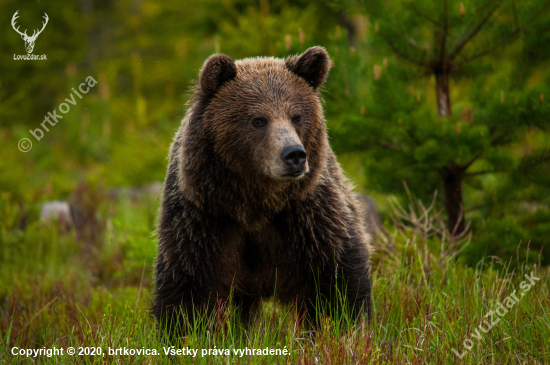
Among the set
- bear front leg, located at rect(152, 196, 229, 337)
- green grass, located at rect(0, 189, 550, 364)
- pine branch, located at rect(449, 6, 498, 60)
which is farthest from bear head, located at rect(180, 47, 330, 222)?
pine branch, located at rect(449, 6, 498, 60)

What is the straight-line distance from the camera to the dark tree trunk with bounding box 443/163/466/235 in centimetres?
541

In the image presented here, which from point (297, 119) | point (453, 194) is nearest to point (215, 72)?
point (297, 119)

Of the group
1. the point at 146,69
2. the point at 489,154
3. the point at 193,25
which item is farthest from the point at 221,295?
the point at 146,69

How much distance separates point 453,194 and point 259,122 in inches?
105

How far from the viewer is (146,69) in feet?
57.1

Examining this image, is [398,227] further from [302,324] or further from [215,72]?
[215,72]

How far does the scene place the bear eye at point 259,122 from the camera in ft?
11.8

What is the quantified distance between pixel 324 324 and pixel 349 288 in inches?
16.4

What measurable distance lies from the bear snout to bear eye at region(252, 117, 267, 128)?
40 cm

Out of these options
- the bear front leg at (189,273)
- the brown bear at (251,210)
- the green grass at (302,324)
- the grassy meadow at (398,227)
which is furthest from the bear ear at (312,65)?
the green grass at (302,324)

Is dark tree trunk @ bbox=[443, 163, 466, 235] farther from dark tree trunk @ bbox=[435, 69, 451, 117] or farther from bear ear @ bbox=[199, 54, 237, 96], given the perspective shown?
bear ear @ bbox=[199, 54, 237, 96]

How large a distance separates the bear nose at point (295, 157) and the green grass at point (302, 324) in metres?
0.94

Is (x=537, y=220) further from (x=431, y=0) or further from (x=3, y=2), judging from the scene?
(x=3, y=2)

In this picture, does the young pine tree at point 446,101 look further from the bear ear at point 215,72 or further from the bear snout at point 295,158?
the bear snout at point 295,158
